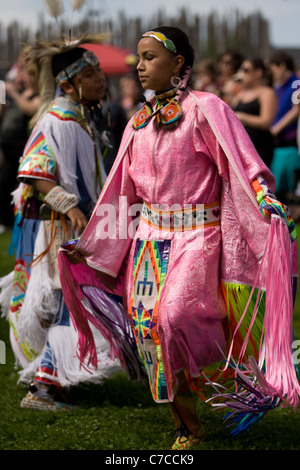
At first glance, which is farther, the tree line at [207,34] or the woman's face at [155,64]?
the tree line at [207,34]

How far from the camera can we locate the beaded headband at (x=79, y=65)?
4.07 meters

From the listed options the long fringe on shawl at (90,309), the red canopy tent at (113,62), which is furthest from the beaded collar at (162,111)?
the red canopy tent at (113,62)

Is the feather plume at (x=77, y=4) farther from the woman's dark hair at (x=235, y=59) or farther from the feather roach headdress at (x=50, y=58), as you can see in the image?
the woman's dark hair at (x=235, y=59)

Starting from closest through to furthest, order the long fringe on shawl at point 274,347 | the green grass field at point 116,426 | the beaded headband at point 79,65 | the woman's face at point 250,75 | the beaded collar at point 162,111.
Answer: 1. the long fringe on shawl at point 274,347
2. the beaded collar at point 162,111
3. the green grass field at point 116,426
4. the beaded headband at point 79,65
5. the woman's face at point 250,75

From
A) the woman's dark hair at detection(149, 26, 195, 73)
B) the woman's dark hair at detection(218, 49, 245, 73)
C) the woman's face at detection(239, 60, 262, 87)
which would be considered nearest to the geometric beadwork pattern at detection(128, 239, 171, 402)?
the woman's dark hair at detection(149, 26, 195, 73)

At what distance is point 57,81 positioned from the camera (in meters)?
4.16

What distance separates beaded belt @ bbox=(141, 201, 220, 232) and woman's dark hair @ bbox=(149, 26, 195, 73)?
566 mm

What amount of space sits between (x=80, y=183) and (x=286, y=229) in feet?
4.65

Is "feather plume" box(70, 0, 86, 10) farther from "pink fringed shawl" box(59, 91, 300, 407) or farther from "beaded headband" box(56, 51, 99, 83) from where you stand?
"pink fringed shawl" box(59, 91, 300, 407)

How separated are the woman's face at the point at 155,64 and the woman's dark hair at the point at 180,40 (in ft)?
0.12

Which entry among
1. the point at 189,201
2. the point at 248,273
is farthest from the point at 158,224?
the point at 248,273

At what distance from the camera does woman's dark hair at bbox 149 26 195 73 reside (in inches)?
126

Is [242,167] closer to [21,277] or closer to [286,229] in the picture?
[286,229]
